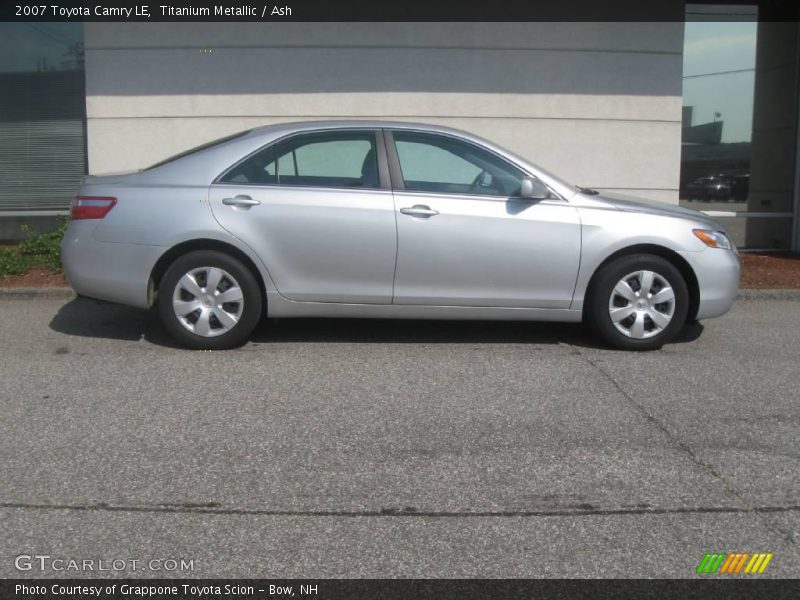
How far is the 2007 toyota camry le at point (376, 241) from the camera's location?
6.47 m

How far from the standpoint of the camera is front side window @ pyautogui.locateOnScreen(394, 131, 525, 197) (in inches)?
261

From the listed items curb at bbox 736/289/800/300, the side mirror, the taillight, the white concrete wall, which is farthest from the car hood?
the white concrete wall

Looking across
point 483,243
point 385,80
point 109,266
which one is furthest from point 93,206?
point 385,80

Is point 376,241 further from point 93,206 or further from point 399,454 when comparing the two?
point 399,454

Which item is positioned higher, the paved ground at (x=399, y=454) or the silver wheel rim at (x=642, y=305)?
the silver wheel rim at (x=642, y=305)

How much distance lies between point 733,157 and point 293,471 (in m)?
9.02

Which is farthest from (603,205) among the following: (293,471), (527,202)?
(293,471)

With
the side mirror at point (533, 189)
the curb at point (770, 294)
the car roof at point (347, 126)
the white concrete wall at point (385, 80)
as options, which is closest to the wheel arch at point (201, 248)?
the car roof at point (347, 126)

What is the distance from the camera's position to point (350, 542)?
3662 mm

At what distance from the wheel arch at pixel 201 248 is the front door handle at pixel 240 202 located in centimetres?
28

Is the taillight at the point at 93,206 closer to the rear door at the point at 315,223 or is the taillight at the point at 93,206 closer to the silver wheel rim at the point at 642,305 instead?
the rear door at the point at 315,223

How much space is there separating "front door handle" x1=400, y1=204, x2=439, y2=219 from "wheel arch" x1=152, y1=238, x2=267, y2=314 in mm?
1119

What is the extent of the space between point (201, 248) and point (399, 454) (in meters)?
2.65

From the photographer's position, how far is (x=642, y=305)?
262 inches
